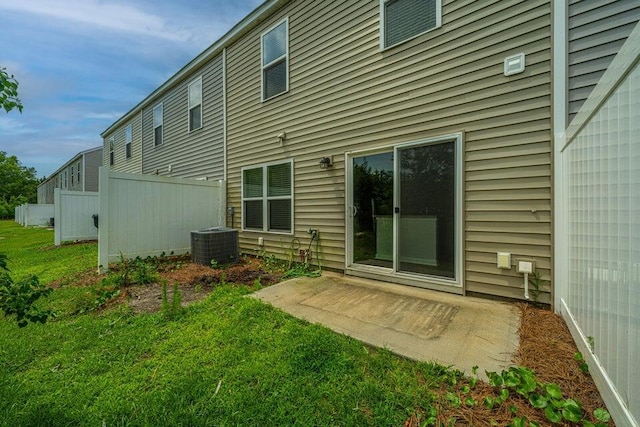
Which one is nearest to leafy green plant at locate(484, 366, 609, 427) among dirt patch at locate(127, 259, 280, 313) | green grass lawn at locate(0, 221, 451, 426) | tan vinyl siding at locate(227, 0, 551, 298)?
green grass lawn at locate(0, 221, 451, 426)

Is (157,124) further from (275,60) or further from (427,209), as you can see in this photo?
(427,209)

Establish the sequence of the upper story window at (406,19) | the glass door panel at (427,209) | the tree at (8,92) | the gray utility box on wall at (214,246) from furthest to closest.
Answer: the gray utility box on wall at (214,246) < the upper story window at (406,19) < the glass door panel at (427,209) < the tree at (8,92)

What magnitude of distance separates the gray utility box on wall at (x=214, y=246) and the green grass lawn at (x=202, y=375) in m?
2.49

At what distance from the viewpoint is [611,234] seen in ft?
4.81

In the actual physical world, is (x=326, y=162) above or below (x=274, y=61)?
below

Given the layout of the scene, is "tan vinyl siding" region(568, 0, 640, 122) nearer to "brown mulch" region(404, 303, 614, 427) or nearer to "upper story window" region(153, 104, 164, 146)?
"brown mulch" region(404, 303, 614, 427)

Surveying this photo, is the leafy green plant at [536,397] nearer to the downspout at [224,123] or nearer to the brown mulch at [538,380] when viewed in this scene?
the brown mulch at [538,380]

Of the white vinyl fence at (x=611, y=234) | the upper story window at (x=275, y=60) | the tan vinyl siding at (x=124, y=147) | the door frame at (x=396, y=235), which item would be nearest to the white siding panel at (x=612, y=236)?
the white vinyl fence at (x=611, y=234)

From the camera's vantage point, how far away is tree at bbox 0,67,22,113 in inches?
65.7

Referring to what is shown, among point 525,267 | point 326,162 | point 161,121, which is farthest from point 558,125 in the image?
point 161,121

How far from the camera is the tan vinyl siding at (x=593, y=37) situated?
2.57 metres

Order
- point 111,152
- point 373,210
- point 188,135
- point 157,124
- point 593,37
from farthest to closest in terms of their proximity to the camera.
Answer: point 111,152 < point 157,124 < point 188,135 < point 373,210 < point 593,37

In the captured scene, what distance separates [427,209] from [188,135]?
282 inches

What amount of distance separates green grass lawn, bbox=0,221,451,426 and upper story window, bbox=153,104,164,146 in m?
7.82
